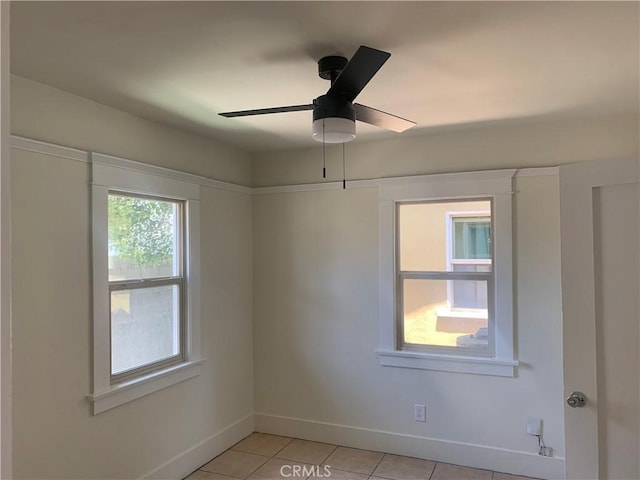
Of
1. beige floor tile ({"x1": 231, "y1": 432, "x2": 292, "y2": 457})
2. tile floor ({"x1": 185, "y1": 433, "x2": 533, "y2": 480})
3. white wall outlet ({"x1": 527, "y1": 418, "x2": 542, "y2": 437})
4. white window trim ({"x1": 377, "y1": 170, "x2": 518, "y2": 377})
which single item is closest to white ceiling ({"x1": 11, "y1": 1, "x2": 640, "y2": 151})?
white window trim ({"x1": 377, "y1": 170, "x2": 518, "y2": 377})

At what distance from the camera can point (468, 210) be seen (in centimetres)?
351

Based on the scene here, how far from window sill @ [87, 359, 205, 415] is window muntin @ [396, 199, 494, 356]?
5.37ft

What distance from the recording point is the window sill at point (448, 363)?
3318 millimetres

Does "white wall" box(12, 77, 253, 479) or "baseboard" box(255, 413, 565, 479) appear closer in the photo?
"white wall" box(12, 77, 253, 479)

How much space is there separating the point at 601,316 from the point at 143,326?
8.60 feet

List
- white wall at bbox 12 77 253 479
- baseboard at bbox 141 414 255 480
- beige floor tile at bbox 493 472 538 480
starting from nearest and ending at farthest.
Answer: white wall at bbox 12 77 253 479 → baseboard at bbox 141 414 255 480 → beige floor tile at bbox 493 472 538 480

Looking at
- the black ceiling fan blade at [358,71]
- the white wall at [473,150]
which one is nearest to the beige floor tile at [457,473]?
the white wall at [473,150]

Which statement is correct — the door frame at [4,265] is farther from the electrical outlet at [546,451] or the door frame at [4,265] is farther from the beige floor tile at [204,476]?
the electrical outlet at [546,451]

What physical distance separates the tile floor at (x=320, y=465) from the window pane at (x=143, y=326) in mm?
968

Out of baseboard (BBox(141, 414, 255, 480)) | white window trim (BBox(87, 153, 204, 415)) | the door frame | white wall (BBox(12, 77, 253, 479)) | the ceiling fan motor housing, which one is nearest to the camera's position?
the door frame

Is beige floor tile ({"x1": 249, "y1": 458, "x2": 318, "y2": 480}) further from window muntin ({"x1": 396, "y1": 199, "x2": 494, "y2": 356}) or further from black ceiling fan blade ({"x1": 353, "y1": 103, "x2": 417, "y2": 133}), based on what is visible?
black ceiling fan blade ({"x1": 353, "y1": 103, "x2": 417, "y2": 133})

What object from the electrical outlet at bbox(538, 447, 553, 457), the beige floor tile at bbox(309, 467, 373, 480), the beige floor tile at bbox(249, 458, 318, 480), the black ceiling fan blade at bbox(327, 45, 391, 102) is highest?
the black ceiling fan blade at bbox(327, 45, 391, 102)

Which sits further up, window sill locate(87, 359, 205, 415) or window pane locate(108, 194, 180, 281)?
window pane locate(108, 194, 180, 281)

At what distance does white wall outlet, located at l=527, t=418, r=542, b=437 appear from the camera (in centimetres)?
322
